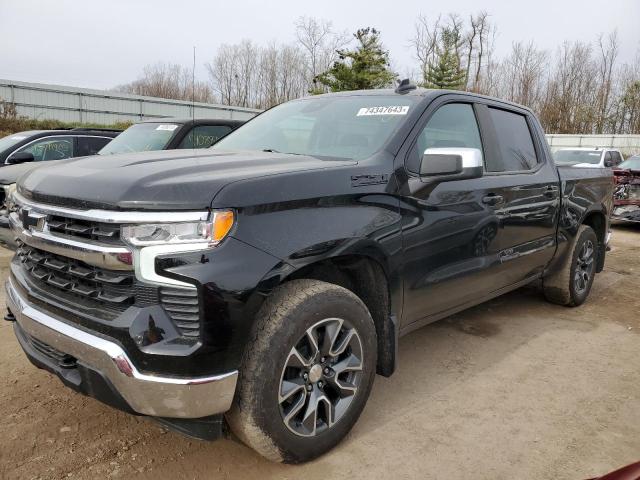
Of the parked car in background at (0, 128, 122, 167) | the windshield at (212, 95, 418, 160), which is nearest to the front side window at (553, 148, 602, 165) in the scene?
the parked car in background at (0, 128, 122, 167)

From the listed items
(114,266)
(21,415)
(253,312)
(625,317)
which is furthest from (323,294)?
(625,317)

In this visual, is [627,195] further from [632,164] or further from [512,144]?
[512,144]

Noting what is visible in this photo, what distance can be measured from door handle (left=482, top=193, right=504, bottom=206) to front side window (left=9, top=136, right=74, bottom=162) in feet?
21.6

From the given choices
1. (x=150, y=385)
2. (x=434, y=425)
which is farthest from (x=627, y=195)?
(x=150, y=385)

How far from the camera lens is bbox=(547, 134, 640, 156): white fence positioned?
26.8m

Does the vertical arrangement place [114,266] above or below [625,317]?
above

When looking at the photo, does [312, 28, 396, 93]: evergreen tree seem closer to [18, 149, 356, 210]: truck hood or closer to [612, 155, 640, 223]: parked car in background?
[612, 155, 640, 223]: parked car in background

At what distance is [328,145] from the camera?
3148 millimetres

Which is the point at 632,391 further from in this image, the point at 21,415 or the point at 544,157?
the point at 21,415

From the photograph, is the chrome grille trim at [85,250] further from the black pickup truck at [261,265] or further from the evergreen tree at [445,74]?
the evergreen tree at [445,74]

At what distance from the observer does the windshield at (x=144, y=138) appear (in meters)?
6.69

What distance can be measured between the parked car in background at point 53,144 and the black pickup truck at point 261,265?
5.51 metres

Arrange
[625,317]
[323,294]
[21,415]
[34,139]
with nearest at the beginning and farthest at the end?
[323,294] < [21,415] < [625,317] < [34,139]

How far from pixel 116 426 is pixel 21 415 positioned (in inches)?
21.6
